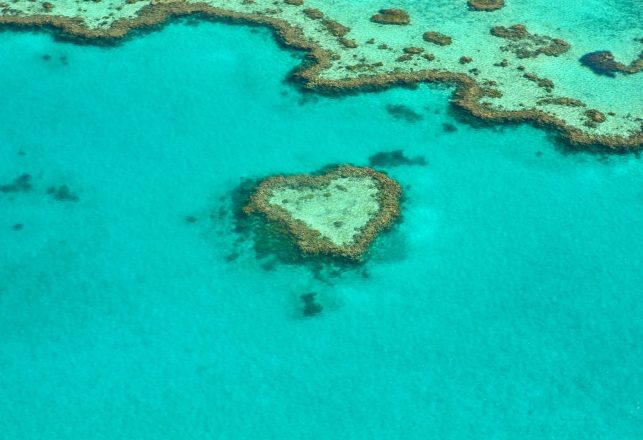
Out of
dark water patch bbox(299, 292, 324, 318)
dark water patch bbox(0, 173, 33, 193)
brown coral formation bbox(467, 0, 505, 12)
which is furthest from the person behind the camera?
brown coral formation bbox(467, 0, 505, 12)

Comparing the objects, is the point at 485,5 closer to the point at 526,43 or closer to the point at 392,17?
the point at 526,43

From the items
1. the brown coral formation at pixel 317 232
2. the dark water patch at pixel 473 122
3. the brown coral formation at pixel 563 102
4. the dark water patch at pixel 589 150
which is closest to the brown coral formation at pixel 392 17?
the dark water patch at pixel 473 122

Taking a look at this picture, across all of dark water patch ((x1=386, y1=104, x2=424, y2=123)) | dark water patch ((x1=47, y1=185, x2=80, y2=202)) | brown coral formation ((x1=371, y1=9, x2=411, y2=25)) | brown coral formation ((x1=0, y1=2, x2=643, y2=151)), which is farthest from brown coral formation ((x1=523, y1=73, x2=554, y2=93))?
dark water patch ((x1=47, y1=185, x2=80, y2=202))

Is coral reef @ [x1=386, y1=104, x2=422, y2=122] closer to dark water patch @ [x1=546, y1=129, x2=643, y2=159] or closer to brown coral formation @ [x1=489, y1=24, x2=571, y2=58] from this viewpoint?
dark water patch @ [x1=546, y1=129, x2=643, y2=159]

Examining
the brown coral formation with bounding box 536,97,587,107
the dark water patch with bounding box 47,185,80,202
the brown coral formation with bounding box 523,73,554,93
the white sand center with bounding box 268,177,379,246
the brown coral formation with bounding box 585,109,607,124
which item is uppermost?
the brown coral formation with bounding box 523,73,554,93

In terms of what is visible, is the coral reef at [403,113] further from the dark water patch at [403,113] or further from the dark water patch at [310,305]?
the dark water patch at [310,305]

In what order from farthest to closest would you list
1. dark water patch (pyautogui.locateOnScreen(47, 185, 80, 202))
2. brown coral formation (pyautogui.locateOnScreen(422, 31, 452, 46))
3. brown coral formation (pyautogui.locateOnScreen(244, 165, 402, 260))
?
brown coral formation (pyautogui.locateOnScreen(422, 31, 452, 46))
dark water patch (pyautogui.locateOnScreen(47, 185, 80, 202))
brown coral formation (pyautogui.locateOnScreen(244, 165, 402, 260))

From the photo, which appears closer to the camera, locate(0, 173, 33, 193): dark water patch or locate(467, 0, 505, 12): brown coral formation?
locate(0, 173, 33, 193): dark water patch
